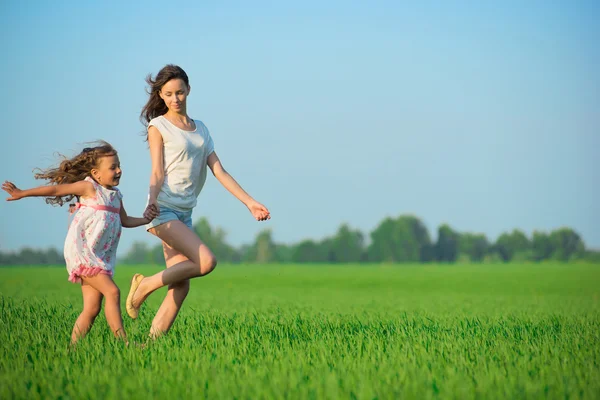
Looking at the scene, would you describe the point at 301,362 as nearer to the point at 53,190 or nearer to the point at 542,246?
the point at 53,190

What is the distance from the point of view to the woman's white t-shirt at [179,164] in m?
6.27

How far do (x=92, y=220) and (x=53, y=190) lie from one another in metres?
0.43

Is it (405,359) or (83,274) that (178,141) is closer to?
(83,274)

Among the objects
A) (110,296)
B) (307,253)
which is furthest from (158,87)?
(307,253)

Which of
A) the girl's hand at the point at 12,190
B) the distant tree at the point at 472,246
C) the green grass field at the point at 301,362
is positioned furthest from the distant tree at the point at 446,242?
the girl's hand at the point at 12,190

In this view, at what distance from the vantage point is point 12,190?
587 centimetres

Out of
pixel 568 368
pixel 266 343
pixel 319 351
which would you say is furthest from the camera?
pixel 266 343

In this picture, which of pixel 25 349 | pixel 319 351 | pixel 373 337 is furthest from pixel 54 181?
pixel 373 337

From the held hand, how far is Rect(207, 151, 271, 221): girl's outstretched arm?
79cm

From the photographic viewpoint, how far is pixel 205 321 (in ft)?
25.9

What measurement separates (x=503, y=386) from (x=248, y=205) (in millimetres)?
2905

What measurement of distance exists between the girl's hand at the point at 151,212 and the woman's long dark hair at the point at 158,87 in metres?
0.99

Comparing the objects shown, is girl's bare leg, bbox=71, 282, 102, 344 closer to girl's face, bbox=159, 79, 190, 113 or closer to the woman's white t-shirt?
the woman's white t-shirt

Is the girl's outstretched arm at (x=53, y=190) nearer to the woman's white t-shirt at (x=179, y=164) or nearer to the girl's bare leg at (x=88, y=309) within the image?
the woman's white t-shirt at (x=179, y=164)
